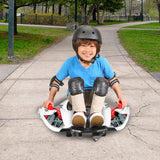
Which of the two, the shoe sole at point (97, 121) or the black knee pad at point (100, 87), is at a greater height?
the black knee pad at point (100, 87)

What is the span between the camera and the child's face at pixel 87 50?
3588 millimetres

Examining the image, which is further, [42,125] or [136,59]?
[136,59]

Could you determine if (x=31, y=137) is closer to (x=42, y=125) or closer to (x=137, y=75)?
(x=42, y=125)

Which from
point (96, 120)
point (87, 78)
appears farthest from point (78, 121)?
point (87, 78)

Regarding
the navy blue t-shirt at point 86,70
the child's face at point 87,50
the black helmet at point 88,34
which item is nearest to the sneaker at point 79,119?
the navy blue t-shirt at point 86,70

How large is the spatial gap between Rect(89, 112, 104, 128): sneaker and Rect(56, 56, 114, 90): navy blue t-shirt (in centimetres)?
52

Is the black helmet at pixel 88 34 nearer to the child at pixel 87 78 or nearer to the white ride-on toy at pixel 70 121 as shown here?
the child at pixel 87 78

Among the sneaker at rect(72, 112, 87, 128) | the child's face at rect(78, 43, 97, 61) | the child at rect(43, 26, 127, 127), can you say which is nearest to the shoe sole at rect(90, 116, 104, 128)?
the child at rect(43, 26, 127, 127)

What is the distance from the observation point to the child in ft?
11.3

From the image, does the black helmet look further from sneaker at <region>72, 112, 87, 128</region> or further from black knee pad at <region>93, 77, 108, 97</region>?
sneaker at <region>72, 112, 87, 128</region>

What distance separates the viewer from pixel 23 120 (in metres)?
4.07

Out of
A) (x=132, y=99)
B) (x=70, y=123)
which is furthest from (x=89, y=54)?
(x=132, y=99)

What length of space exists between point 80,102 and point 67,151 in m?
0.66

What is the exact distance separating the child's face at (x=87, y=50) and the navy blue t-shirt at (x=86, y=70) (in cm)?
17
